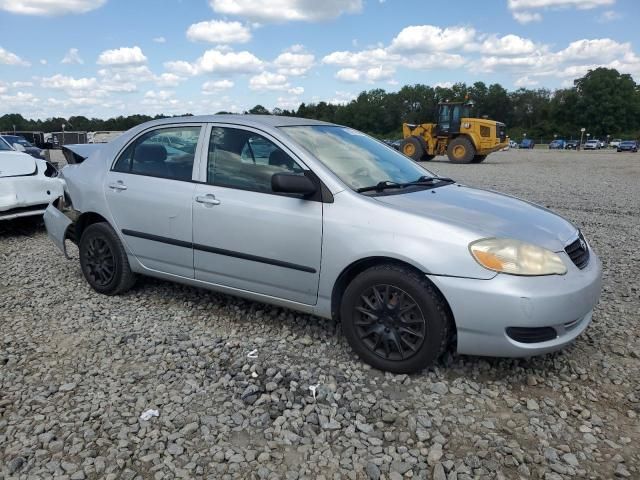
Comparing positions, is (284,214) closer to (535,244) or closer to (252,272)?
(252,272)

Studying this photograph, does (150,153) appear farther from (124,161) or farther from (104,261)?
(104,261)

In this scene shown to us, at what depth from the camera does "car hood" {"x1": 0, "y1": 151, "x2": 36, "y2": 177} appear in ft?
23.8

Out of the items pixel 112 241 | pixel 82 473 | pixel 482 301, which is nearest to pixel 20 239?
pixel 112 241

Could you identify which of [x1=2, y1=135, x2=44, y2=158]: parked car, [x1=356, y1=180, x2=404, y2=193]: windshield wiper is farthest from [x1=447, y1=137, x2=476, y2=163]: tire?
[x1=356, y1=180, x2=404, y2=193]: windshield wiper

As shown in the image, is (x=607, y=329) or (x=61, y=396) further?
(x=607, y=329)

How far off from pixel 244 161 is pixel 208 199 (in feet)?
1.24

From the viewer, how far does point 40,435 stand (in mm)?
2707

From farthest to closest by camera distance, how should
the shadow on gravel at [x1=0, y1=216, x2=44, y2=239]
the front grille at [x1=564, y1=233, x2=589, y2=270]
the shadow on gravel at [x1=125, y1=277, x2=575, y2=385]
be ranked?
the shadow on gravel at [x1=0, y1=216, x2=44, y2=239] → the shadow on gravel at [x1=125, y1=277, x2=575, y2=385] → the front grille at [x1=564, y1=233, x2=589, y2=270]

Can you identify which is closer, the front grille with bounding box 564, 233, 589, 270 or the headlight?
the headlight

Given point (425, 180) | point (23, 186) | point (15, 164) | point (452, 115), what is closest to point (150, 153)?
point (425, 180)

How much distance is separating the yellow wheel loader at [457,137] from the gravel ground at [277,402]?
20.9 meters

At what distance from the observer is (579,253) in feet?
11.1

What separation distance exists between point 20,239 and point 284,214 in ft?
18.0

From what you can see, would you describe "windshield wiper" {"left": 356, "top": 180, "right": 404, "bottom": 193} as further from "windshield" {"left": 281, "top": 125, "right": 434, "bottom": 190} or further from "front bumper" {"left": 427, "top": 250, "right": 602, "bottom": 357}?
"front bumper" {"left": 427, "top": 250, "right": 602, "bottom": 357}
